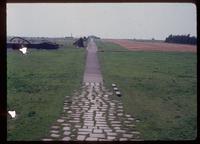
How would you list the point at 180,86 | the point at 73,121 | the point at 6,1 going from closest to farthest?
1. the point at 6,1
2. the point at 73,121
3. the point at 180,86

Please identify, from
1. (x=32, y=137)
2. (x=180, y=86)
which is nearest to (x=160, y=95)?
(x=180, y=86)

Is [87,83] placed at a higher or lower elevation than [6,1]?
lower

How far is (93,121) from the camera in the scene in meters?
5.84

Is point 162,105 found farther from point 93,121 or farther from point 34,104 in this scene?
point 34,104

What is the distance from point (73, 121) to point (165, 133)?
160 centimetres

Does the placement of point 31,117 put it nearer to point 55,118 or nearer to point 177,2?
point 55,118

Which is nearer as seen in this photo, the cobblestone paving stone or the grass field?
the cobblestone paving stone

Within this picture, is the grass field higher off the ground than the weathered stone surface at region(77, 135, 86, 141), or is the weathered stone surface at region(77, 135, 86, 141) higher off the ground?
the weathered stone surface at region(77, 135, 86, 141)

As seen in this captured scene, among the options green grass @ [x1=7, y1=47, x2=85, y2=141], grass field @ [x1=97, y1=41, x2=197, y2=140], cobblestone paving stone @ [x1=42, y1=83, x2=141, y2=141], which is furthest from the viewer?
grass field @ [x1=97, y1=41, x2=197, y2=140]

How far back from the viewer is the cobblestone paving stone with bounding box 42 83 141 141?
490cm

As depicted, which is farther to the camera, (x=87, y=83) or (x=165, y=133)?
(x=87, y=83)

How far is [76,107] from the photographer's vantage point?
23.0 ft

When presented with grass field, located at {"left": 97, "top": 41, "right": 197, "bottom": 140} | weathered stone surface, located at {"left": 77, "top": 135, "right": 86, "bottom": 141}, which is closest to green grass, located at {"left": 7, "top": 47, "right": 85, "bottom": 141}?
weathered stone surface, located at {"left": 77, "top": 135, "right": 86, "bottom": 141}

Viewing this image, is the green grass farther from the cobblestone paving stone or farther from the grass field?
the grass field
